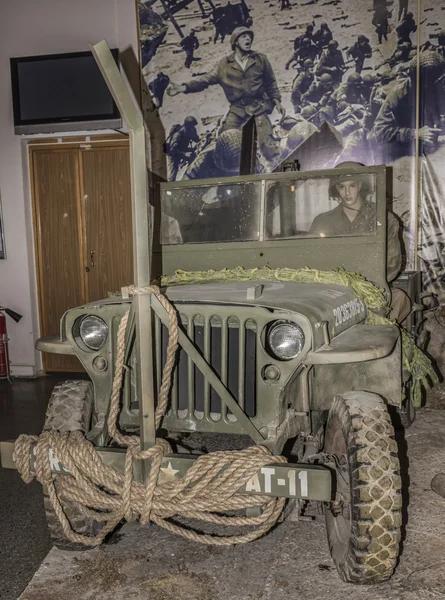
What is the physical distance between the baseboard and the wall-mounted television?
9.76 feet

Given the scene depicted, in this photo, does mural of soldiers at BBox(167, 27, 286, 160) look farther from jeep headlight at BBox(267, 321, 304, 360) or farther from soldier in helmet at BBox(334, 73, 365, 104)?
jeep headlight at BBox(267, 321, 304, 360)

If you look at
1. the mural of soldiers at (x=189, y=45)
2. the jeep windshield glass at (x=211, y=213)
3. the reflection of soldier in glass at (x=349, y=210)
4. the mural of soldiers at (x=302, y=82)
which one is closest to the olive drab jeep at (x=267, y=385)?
the reflection of soldier in glass at (x=349, y=210)

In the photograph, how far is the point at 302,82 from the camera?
6406 millimetres

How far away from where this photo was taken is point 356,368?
9.00 ft

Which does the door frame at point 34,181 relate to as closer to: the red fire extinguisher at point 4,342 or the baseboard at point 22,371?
the baseboard at point 22,371

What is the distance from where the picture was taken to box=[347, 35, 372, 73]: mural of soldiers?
6164 mm

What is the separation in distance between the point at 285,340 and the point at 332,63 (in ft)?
16.4

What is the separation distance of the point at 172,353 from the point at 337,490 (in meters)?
0.94

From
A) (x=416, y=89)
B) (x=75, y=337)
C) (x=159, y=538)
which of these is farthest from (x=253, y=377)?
(x=416, y=89)

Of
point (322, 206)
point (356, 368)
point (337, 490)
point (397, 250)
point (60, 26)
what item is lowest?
point (337, 490)

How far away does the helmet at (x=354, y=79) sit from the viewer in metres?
6.24

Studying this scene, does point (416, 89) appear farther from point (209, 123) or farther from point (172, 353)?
point (172, 353)

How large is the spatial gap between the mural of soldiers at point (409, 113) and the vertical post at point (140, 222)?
4.96m

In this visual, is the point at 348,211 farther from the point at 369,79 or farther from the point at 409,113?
the point at 369,79
